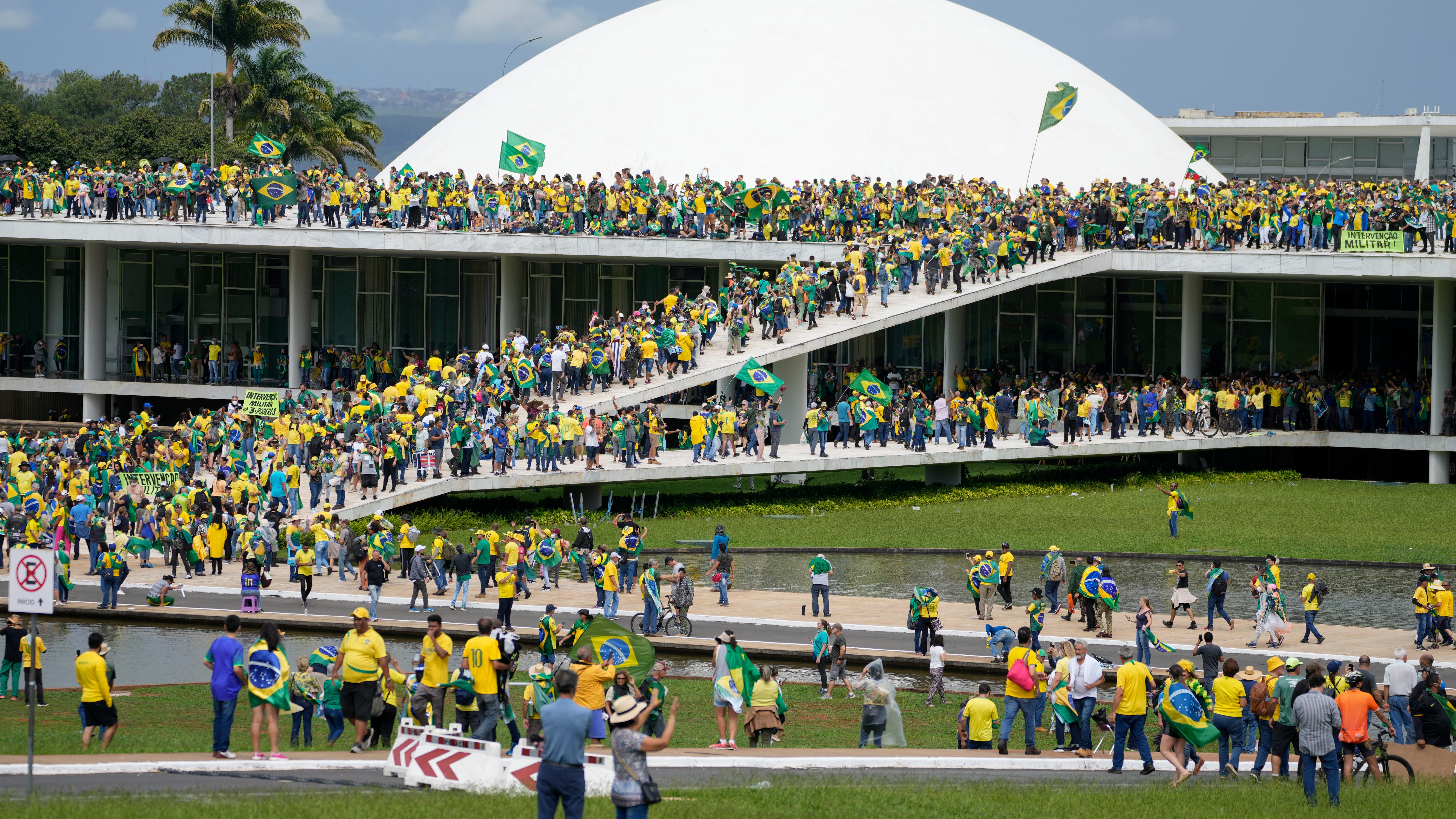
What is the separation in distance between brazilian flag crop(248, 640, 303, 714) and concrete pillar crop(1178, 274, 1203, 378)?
116 ft

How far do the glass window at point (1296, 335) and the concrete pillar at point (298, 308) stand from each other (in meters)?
27.9

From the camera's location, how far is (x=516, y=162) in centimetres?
4241

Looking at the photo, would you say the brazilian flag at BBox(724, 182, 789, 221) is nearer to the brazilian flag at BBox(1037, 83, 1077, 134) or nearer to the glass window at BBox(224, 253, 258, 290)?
the brazilian flag at BBox(1037, 83, 1077, 134)

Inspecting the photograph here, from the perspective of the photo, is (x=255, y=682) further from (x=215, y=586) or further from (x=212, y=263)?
(x=212, y=263)

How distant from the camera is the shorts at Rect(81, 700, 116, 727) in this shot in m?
14.2

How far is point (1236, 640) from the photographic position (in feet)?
72.6

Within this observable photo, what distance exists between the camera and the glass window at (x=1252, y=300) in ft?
151

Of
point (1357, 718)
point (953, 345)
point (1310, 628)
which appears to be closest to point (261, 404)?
point (953, 345)

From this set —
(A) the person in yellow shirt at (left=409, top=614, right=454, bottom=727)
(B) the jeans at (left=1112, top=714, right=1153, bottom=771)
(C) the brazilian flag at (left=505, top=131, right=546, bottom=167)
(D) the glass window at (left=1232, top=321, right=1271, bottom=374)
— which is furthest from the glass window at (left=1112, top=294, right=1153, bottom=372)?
(A) the person in yellow shirt at (left=409, top=614, right=454, bottom=727)

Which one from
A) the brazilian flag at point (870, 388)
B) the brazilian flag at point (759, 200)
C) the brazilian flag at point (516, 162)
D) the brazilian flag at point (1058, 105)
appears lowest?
the brazilian flag at point (870, 388)

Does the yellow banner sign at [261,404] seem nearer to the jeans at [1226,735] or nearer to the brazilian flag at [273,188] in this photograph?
the brazilian flag at [273,188]

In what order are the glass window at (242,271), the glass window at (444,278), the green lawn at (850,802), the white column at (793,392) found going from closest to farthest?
1. the green lawn at (850,802)
2. the white column at (793,392)
3. the glass window at (444,278)
4. the glass window at (242,271)

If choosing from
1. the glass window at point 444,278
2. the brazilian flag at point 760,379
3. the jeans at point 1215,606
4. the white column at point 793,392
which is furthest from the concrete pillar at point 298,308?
the jeans at point 1215,606

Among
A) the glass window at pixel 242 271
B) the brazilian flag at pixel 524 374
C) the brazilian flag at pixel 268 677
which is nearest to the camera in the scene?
the brazilian flag at pixel 268 677
